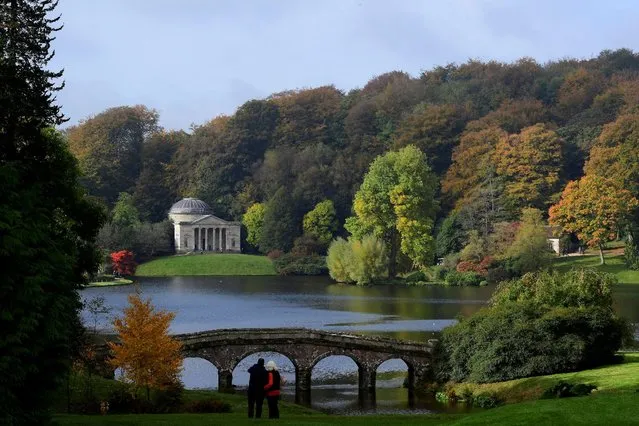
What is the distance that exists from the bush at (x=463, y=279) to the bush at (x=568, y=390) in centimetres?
6569

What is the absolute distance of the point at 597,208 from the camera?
106000 mm

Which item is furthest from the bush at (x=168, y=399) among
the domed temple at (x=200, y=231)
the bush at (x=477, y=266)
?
the domed temple at (x=200, y=231)

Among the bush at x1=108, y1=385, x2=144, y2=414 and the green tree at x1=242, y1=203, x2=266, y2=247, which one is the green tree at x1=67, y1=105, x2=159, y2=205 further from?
the bush at x1=108, y1=385, x2=144, y2=414

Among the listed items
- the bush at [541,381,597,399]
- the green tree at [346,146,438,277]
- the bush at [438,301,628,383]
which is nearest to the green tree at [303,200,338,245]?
the green tree at [346,146,438,277]

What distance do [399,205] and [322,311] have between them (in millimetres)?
39494

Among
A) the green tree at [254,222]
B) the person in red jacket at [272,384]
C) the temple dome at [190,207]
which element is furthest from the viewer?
the temple dome at [190,207]

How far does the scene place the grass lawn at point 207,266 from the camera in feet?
409

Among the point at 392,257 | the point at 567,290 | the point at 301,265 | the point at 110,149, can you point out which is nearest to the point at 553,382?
the point at 567,290

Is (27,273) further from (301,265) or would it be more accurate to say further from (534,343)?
(301,265)

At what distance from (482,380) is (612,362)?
5.73 m

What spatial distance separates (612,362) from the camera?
45156 mm

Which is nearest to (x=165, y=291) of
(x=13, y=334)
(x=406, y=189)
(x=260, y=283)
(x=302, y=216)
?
(x=260, y=283)

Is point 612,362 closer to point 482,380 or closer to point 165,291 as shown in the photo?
point 482,380

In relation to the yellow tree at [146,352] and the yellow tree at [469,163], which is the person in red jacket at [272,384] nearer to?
the yellow tree at [146,352]
